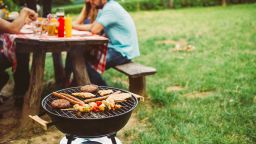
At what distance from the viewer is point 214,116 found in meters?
4.88

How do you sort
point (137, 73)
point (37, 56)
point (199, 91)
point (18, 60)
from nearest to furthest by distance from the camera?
1. point (37, 56)
2. point (137, 73)
3. point (18, 60)
4. point (199, 91)

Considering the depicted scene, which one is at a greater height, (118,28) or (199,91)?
(118,28)

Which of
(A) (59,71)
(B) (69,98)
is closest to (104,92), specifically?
(B) (69,98)

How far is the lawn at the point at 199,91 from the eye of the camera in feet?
14.4

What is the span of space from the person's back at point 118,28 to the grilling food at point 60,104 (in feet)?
6.71

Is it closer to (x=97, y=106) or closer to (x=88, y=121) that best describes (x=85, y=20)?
(x=97, y=106)

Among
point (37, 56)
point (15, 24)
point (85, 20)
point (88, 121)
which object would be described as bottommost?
point (88, 121)

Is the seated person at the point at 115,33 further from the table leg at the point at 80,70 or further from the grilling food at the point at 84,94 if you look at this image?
the grilling food at the point at 84,94

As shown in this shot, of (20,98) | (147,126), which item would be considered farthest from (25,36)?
(147,126)

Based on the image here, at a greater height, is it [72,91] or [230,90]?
[72,91]

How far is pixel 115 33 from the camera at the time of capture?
5.37 metres

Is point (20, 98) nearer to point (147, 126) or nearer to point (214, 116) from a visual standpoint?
point (147, 126)

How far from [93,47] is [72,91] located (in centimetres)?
156

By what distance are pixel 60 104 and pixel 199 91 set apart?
3243mm
